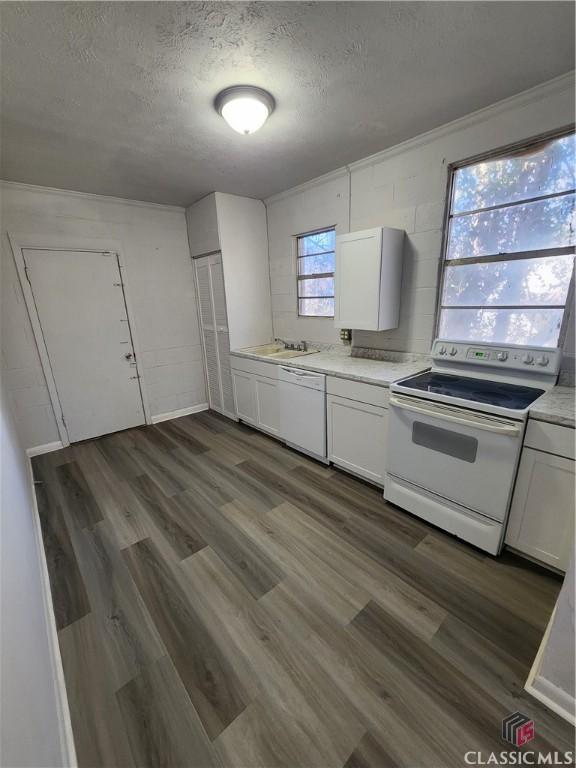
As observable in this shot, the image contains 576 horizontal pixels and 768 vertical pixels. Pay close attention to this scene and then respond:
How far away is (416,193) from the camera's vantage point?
2.43 m

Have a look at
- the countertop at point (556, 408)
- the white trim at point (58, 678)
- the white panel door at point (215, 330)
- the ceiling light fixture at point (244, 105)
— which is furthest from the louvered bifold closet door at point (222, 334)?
the countertop at point (556, 408)

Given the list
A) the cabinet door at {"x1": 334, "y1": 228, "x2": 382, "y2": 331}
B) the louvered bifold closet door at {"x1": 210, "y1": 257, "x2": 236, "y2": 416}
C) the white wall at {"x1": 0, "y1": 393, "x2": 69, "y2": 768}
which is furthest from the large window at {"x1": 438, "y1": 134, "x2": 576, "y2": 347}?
the white wall at {"x1": 0, "y1": 393, "x2": 69, "y2": 768}

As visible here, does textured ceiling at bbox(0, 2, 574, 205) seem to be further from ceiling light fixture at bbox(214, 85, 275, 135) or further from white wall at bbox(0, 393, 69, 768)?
white wall at bbox(0, 393, 69, 768)

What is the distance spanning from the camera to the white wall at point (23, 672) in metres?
0.67

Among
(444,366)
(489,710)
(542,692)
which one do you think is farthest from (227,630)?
(444,366)

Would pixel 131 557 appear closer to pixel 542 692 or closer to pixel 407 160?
pixel 542 692

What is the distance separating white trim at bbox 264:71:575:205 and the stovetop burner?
5.50 feet

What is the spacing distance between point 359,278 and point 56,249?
302cm

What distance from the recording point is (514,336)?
217 centimetres

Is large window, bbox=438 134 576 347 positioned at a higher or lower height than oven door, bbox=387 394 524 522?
higher

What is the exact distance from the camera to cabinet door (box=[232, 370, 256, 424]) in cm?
347

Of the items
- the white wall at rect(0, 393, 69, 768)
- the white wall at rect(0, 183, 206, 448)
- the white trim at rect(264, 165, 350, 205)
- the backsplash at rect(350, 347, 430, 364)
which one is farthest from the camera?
the white wall at rect(0, 183, 206, 448)

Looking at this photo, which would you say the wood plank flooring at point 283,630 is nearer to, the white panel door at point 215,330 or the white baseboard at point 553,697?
the white baseboard at point 553,697

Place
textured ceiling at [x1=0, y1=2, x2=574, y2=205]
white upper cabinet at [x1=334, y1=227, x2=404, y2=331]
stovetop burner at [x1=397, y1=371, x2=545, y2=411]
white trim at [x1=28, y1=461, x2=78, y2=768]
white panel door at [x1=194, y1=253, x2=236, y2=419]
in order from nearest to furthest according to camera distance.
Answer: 1. white trim at [x1=28, y1=461, x2=78, y2=768]
2. textured ceiling at [x1=0, y1=2, x2=574, y2=205]
3. stovetop burner at [x1=397, y1=371, x2=545, y2=411]
4. white upper cabinet at [x1=334, y1=227, x2=404, y2=331]
5. white panel door at [x1=194, y1=253, x2=236, y2=419]
